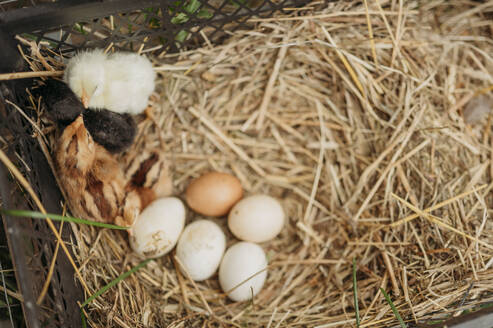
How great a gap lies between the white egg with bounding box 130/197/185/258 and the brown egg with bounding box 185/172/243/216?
10 cm

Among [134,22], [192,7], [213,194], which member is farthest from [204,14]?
[213,194]

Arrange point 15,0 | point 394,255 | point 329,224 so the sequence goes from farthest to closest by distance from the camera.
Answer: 1. point 329,224
2. point 394,255
3. point 15,0

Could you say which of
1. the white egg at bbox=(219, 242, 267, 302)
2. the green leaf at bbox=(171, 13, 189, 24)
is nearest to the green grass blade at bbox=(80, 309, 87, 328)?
the white egg at bbox=(219, 242, 267, 302)

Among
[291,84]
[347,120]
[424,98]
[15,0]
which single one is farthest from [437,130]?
[15,0]

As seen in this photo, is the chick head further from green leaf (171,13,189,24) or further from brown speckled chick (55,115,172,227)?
green leaf (171,13,189,24)

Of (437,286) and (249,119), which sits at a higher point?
(249,119)

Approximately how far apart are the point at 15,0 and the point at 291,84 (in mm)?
1099

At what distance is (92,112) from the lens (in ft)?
4.22

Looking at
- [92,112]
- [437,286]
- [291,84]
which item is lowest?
[437,286]

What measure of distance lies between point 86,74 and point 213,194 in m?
0.65

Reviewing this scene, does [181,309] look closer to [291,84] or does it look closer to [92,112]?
[92,112]

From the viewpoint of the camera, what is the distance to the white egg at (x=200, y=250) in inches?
55.0

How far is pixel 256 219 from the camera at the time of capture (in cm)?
147

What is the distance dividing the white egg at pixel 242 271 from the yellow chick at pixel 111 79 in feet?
2.22
